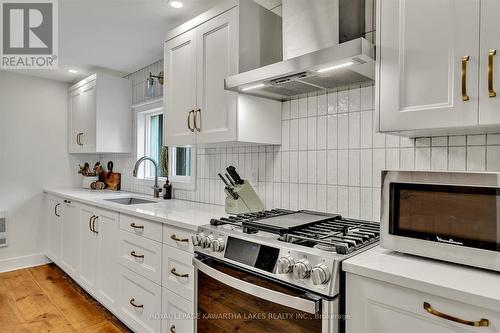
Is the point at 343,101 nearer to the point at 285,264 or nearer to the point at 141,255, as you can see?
the point at 285,264

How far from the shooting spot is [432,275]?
0.95m

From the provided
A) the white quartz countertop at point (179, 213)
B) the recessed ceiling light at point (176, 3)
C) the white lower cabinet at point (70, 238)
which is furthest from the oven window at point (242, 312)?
the white lower cabinet at point (70, 238)

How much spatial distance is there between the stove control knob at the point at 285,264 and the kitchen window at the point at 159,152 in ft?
5.50

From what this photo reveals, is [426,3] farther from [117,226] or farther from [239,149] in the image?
[117,226]

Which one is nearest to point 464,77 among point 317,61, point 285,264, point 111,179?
point 317,61

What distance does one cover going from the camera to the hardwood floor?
2385mm

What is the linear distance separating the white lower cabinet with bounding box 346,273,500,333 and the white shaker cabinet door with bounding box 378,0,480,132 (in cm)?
58

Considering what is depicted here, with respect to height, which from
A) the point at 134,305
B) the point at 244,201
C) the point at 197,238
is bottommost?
the point at 134,305

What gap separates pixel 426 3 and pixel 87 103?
3562 millimetres

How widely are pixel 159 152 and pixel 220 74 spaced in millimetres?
1647

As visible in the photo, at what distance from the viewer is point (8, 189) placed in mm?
3703

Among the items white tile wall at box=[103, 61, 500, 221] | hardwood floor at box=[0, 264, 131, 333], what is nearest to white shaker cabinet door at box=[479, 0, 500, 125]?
white tile wall at box=[103, 61, 500, 221]

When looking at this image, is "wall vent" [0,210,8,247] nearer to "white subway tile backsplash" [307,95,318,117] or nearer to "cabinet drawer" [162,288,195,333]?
"cabinet drawer" [162,288,195,333]

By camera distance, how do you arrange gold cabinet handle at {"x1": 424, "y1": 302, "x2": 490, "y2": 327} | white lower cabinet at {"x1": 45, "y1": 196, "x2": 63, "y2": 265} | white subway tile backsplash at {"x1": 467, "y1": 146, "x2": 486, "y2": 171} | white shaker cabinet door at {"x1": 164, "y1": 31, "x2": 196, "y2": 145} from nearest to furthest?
1. gold cabinet handle at {"x1": 424, "y1": 302, "x2": 490, "y2": 327}
2. white subway tile backsplash at {"x1": 467, "y1": 146, "x2": 486, "y2": 171}
3. white shaker cabinet door at {"x1": 164, "y1": 31, "x2": 196, "y2": 145}
4. white lower cabinet at {"x1": 45, "y1": 196, "x2": 63, "y2": 265}
